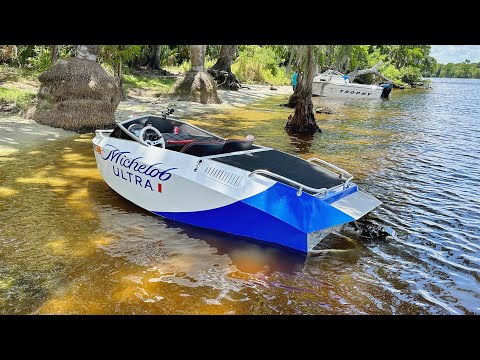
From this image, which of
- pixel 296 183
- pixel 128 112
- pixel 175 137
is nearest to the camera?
pixel 296 183

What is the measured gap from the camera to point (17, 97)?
641 inches

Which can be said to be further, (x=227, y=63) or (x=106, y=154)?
(x=227, y=63)

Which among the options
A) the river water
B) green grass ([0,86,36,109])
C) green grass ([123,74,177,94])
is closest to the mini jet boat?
the river water

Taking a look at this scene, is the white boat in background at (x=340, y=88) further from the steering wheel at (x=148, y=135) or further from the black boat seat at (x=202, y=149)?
the black boat seat at (x=202, y=149)

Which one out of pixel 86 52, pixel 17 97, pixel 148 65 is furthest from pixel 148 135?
pixel 148 65

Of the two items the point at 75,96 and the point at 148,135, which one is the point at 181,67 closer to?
the point at 75,96

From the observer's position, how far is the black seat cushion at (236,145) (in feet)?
23.6

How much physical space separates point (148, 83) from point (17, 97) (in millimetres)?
10732

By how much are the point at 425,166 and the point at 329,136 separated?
5.32 m

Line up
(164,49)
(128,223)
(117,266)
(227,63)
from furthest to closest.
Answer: (164,49) → (227,63) → (128,223) → (117,266)

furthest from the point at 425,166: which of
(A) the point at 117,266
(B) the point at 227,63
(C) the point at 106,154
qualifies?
(B) the point at 227,63

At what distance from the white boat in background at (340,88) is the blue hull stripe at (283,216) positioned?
32830 mm

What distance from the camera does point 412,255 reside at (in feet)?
20.4

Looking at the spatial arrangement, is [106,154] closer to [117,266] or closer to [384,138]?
[117,266]
